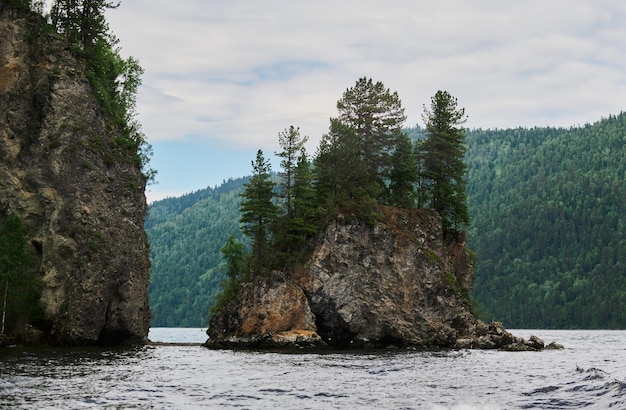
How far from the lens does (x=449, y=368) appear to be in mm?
50094

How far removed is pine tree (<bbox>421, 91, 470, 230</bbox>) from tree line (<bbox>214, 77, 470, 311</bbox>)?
143 mm

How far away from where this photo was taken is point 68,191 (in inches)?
2662

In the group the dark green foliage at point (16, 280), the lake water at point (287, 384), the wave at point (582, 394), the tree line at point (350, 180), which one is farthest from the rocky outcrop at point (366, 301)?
the wave at point (582, 394)

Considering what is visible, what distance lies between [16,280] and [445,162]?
6126 cm

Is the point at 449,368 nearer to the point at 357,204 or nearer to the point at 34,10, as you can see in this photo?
the point at 357,204

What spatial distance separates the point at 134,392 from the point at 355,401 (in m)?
10.5

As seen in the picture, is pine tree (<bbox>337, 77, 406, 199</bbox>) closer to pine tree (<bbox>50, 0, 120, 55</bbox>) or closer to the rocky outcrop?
the rocky outcrop

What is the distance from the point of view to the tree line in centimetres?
8625

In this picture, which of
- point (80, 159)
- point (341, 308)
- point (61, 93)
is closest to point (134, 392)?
point (80, 159)

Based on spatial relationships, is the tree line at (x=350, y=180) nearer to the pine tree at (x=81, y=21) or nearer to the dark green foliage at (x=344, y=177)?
the dark green foliage at (x=344, y=177)

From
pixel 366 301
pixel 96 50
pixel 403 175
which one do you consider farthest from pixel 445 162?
pixel 96 50

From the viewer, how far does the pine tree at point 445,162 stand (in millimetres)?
97750

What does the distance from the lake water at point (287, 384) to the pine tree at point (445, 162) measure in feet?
146

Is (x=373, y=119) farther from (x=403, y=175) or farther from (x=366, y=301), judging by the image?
(x=366, y=301)
